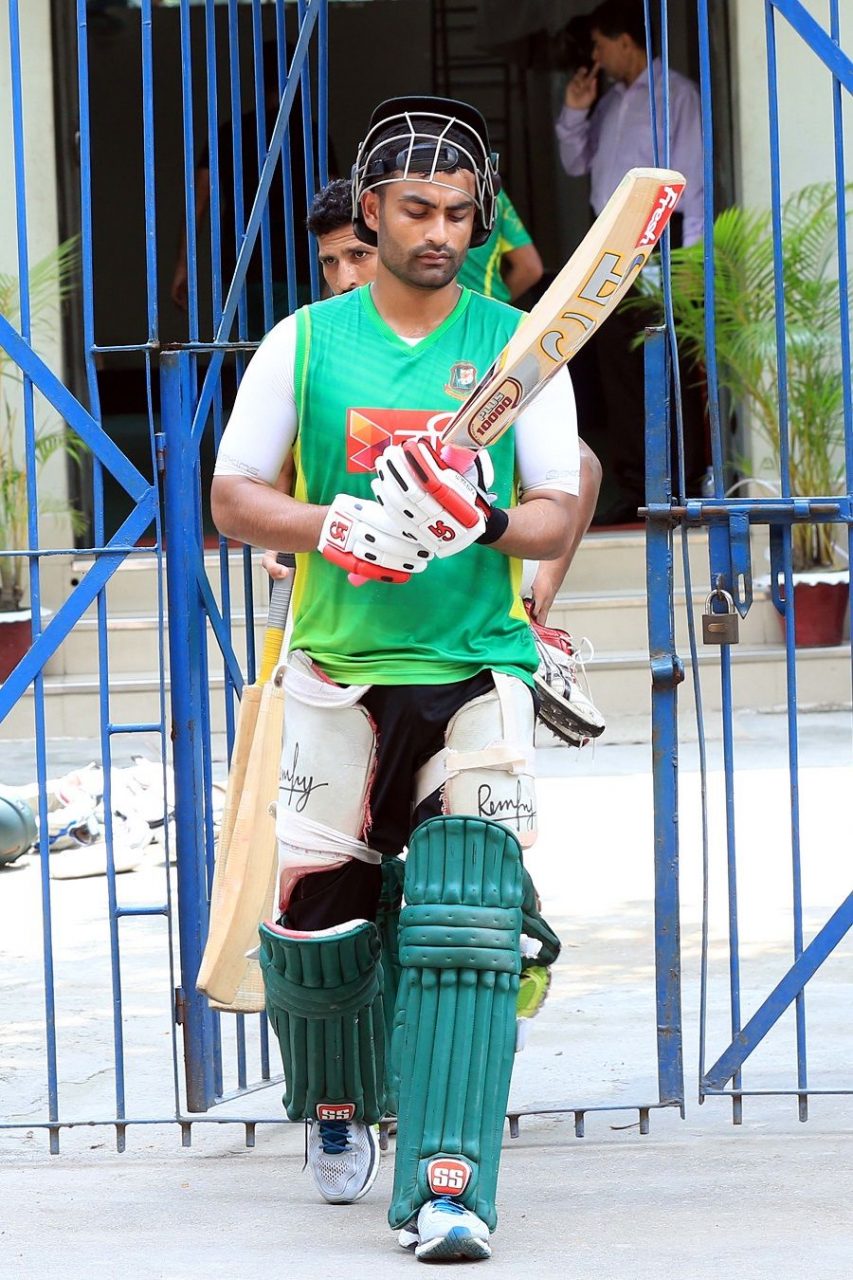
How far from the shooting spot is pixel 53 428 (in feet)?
33.0

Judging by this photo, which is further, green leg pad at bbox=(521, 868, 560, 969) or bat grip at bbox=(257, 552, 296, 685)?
bat grip at bbox=(257, 552, 296, 685)

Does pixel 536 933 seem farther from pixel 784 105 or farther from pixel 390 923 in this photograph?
pixel 784 105

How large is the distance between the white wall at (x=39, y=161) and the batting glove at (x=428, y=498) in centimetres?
682

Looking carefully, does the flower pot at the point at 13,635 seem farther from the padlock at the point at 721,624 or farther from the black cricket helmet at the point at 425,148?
the black cricket helmet at the point at 425,148

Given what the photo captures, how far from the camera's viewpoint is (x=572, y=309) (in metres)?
3.32

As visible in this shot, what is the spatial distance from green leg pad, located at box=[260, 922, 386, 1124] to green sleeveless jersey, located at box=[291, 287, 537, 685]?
1.60 ft

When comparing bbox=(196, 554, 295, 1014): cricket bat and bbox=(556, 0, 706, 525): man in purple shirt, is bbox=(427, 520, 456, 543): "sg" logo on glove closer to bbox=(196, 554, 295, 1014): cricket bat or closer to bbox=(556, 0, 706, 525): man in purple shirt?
bbox=(196, 554, 295, 1014): cricket bat

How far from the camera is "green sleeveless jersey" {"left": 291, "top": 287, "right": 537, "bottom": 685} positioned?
11.4 feet

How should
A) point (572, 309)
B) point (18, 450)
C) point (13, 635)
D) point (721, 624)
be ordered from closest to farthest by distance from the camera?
point (572, 309) < point (721, 624) < point (13, 635) < point (18, 450)

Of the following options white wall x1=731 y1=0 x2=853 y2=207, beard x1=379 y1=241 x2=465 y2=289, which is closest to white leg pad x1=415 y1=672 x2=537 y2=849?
beard x1=379 y1=241 x2=465 y2=289

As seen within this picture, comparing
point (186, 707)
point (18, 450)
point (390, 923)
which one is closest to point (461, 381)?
point (186, 707)

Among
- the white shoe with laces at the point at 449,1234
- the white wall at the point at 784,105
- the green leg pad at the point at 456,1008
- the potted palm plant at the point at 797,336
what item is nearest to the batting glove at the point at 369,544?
the green leg pad at the point at 456,1008

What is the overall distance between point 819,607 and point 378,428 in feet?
20.7

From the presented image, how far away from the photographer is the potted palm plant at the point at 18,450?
30.5 feet
